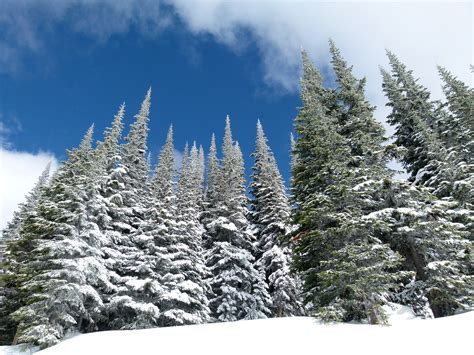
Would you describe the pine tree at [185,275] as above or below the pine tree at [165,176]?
below

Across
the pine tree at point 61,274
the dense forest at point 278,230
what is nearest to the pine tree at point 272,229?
the dense forest at point 278,230

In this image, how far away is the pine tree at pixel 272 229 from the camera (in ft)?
90.2

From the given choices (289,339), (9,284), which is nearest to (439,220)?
(289,339)

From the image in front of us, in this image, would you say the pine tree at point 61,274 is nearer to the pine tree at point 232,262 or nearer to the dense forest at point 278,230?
the dense forest at point 278,230

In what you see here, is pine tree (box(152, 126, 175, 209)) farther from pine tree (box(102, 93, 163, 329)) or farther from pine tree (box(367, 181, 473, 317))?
pine tree (box(367, 181, 473, 317))

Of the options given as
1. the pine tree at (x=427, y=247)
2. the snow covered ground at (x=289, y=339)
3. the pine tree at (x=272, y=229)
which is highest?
the pine tree at (x=272, y=229)

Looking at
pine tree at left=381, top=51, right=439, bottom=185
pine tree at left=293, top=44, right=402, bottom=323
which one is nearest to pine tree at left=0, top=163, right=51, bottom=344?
pine tree at left=293, top=44, right=402, bottom=323

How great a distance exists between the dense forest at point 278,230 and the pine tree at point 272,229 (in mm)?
161

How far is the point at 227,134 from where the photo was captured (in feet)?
132

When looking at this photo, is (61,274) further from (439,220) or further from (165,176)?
(439,220)

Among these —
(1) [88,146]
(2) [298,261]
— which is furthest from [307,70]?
(1) [88,146]

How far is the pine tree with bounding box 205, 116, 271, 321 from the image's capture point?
26.5 metres

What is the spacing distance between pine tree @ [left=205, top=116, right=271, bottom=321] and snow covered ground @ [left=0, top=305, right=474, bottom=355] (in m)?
14.2

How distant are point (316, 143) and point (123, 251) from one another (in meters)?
16.8
